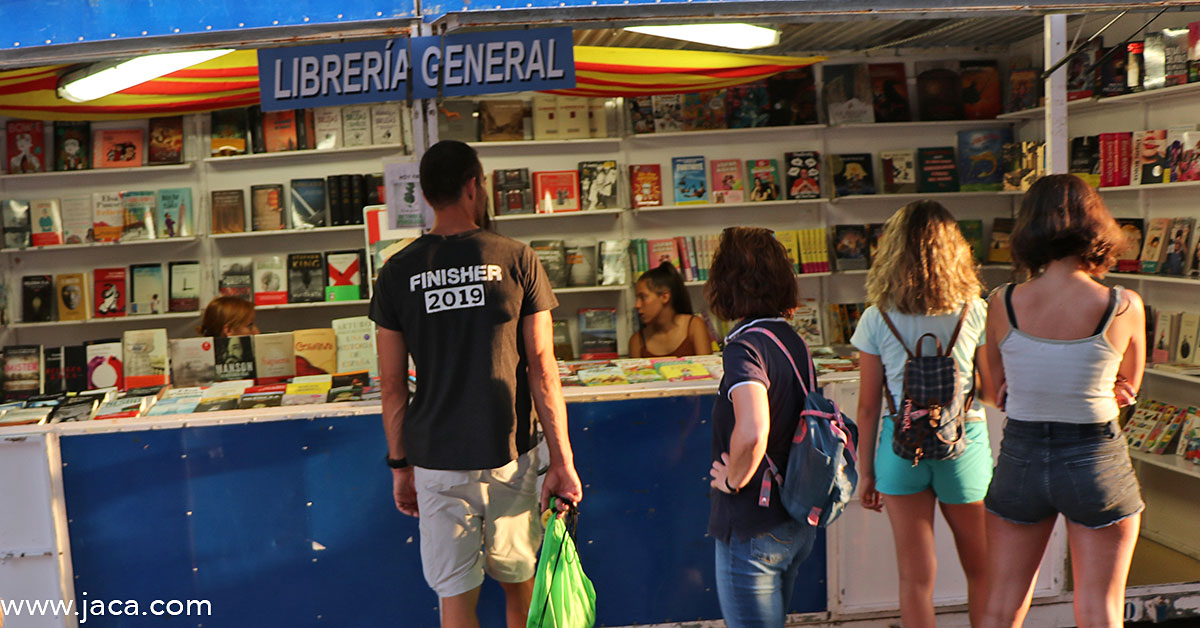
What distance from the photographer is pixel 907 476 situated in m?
2.42

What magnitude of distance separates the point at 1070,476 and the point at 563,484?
1159mm

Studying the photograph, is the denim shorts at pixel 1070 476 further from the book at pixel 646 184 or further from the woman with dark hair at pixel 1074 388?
the book at pixel 646 184

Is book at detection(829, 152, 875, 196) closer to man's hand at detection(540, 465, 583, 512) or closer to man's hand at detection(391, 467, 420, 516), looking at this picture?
man's hand at detection(540, 465, 583, 512)

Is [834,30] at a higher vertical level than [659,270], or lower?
higher

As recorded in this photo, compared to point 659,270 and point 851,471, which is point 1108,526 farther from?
point 659,270

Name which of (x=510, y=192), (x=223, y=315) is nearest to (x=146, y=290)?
(x=223, y=315)

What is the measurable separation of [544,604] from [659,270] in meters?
2.50

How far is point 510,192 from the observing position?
5.66m

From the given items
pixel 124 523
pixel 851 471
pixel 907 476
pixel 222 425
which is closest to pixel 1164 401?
pixel 907 476

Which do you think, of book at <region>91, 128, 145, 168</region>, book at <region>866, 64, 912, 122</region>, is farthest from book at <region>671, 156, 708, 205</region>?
book at <region>91, 128, 145, 168</region>

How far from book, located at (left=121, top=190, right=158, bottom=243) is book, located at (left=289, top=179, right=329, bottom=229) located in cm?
79

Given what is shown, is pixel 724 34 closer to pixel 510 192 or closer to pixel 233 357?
pixel 510 192

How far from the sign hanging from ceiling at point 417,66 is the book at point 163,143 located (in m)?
3.20

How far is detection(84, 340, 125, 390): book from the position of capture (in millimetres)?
3973
